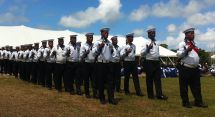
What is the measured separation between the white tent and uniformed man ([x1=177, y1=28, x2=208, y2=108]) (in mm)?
30054

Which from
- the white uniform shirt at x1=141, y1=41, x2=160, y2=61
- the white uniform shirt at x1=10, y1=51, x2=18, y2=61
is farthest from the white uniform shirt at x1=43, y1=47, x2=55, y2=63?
the white uniform shirt at x1=10, y1=51, x2=18, y2=61

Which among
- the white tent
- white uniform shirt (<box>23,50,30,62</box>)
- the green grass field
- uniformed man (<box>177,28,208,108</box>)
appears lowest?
the green grass field

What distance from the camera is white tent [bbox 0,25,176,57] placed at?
43716mm

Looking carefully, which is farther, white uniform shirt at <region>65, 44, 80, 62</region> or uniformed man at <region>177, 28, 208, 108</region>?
white uniform shirt at <region>65, 44, 80, 62</region>

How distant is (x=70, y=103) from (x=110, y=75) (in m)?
1.45

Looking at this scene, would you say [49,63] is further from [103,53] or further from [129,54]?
[103,53]

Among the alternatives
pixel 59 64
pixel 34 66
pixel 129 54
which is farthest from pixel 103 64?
pixel 34 66

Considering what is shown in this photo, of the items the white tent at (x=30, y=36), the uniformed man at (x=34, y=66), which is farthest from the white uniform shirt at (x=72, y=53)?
the white tent at (x=30, y=36)

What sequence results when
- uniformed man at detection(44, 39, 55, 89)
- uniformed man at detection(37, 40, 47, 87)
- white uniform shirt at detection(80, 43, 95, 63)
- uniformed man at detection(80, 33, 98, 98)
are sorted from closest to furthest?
1. uniformed man at detection(80, 33, 98, 98)
2. white uniform shirt at detection(80, 43, 95, 63)
3. uniformed man at detection(44, 39, 55, 89)
4. uniformed man at detection(37, 40, 47, 87)

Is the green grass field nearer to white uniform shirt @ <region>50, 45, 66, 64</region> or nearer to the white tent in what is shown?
white uniform shirt @ <region>50, 45, 66, 64</region>

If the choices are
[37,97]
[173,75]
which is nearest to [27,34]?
[173,75]

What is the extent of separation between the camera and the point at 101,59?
1330cm

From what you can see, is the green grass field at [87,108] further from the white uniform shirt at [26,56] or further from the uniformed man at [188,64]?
the white uniform shirt at [26,56]

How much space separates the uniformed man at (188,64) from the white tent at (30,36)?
3005 cm
